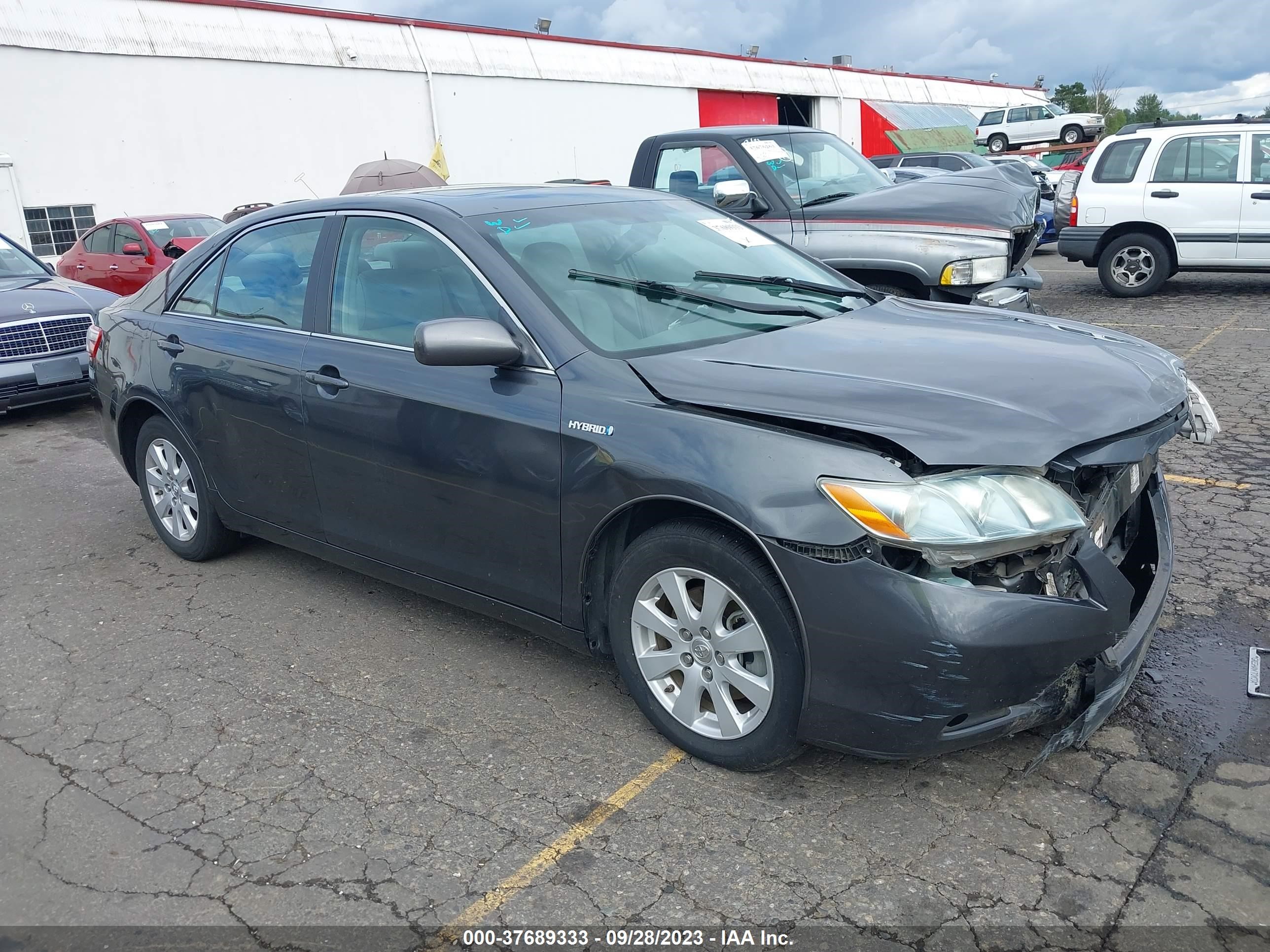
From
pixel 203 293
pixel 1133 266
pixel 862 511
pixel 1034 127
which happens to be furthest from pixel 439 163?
pixel 1034 127

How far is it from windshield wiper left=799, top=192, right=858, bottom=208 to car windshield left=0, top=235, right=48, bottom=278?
21.4 feet

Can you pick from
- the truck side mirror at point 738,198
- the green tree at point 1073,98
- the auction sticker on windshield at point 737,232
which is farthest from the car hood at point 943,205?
the green tree at point 1073,98

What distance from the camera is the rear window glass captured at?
37.9 feet

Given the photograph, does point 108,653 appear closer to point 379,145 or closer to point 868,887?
point 868,887

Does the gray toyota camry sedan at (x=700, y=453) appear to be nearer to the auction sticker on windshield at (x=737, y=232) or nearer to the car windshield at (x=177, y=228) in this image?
the auction sticker on windshield at (x=737, y=232)

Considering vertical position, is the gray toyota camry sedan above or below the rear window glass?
below

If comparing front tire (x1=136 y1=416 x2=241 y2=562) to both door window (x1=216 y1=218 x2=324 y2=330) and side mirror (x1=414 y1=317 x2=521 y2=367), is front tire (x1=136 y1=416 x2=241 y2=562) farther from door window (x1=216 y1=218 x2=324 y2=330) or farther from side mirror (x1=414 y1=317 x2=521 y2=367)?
side mirror (x1=414 y1=317 x2=521 y2=367)

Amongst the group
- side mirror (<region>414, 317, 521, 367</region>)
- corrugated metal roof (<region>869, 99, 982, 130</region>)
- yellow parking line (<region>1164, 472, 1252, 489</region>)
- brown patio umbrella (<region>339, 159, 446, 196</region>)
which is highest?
corrugated metal roof (<region>869, 99, 982, 130</region>)

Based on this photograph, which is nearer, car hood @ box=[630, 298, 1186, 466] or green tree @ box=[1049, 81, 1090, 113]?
car hood @ box=[630, 298, 1186, 466]

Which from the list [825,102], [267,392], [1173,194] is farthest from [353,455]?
[825,102]

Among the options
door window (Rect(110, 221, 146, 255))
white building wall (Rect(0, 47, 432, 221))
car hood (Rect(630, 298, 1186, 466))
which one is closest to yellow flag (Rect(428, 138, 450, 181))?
white building wall (Rect(0, 47, 432, 221))

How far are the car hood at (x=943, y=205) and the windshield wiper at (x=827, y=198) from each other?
0.04 metres

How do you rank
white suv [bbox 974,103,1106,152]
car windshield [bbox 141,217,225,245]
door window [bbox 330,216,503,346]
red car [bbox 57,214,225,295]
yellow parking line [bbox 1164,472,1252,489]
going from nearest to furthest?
door window [bbox 330,216,503,346] < yellow parking line [bbox 1164,472,1252,489] < red car [bbox 57,214,225,295] < car windshield [bbox 141,217,225,245] < white suv [bbox 974,103,1106,152]

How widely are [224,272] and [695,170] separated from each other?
4.43 meters
